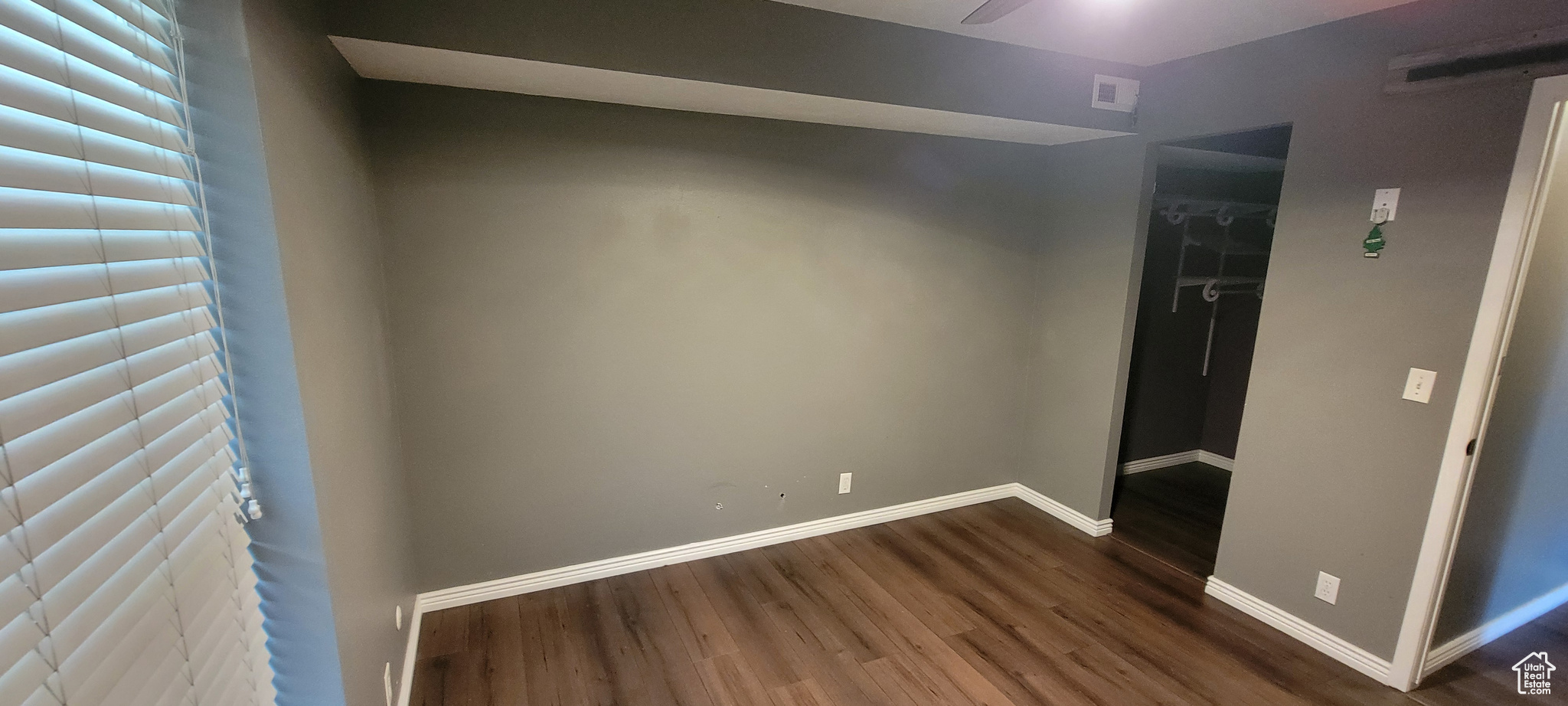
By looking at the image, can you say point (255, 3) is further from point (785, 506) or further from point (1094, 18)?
point (785, 506)

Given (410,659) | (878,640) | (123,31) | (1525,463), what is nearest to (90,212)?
(123,31)

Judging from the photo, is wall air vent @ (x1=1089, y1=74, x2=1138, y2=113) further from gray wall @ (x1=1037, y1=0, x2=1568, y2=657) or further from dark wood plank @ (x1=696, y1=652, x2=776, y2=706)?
dark wood plank @ (x1=696, y1=652, x2=776, y2=706)

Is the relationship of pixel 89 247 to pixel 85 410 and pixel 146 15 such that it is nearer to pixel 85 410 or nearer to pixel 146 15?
pixel 85 410

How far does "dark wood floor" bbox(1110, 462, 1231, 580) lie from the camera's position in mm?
3168

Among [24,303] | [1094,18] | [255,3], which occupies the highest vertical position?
[1094,18]

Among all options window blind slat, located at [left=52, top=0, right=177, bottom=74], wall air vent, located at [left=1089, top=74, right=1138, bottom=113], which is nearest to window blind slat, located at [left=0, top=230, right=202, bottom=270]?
window blind slat, located at [left=52, top=0, right=177, bottom=74]

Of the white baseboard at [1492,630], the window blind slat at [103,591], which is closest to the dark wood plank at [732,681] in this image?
the window blind slat at [103,591]

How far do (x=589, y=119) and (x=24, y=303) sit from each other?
6.32 ft

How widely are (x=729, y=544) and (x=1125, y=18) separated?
274 cm

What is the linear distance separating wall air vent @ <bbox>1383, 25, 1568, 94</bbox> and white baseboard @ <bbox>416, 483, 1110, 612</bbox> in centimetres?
225

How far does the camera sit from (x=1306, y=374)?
94.9 inches

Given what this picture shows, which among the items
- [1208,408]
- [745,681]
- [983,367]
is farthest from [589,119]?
[1208,408]

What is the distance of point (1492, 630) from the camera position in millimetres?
2504

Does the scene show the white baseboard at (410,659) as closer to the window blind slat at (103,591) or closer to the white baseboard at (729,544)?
the white baseboard at (729,544)
